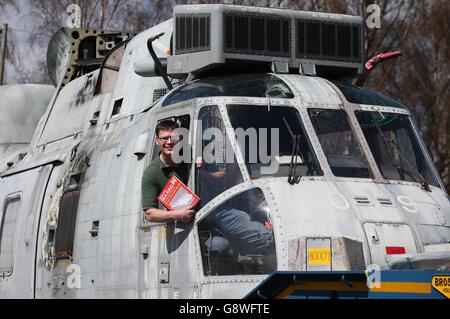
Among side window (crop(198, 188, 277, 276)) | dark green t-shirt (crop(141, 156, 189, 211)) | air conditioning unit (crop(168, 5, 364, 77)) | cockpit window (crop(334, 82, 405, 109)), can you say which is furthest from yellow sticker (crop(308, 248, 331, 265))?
air conditioning unit (crop(168, 5, 364, 77))

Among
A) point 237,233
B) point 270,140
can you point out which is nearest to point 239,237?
point 237,233

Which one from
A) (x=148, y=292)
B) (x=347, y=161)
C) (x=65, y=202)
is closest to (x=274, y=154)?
(x=347, y=161)

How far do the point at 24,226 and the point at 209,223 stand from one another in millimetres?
3314

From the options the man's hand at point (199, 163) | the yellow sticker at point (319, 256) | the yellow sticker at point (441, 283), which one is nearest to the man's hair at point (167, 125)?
the man's hand at point (199, 163)

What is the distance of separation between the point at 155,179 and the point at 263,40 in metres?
1.94

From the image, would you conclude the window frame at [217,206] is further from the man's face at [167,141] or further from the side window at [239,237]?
the man's face at [167,141]

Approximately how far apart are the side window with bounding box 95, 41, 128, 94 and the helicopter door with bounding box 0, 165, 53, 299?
3.65ft

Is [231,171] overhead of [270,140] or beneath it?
beneath

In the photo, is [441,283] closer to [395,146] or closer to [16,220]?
[395,146]

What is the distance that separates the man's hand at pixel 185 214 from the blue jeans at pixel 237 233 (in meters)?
0.18

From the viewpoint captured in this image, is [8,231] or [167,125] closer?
[167,125]

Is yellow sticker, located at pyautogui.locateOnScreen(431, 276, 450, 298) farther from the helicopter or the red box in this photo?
the red box

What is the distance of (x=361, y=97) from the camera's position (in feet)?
32.3

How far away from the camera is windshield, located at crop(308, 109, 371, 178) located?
903cm
